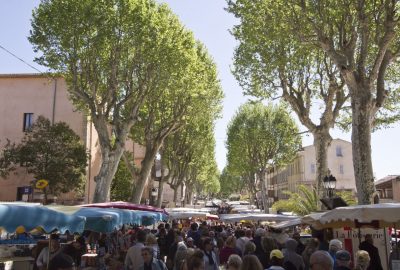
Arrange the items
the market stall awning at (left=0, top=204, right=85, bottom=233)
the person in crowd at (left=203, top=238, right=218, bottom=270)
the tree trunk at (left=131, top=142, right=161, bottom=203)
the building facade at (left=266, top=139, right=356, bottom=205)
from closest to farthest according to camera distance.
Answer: the market stall awning at (left=0, top=204, right=85, bottom=233) < the person in crowd at (left=203, top=238, right=218, bottom=270) < the tree trunk at (left=131, top=142, right=161, bottom=203) < the building facade at (left=266, top=139, right=356, bottom=205)

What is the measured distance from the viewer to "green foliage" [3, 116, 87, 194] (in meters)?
25.7

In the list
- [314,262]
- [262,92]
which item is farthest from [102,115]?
[314,262]

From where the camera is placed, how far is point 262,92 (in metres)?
21.4

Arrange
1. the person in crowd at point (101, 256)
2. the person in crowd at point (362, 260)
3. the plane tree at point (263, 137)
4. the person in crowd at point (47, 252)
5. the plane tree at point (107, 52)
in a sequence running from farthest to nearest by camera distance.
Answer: the plane tree at point (263, 137) < the plane tree at point (107, 52) < the person in crowd at point (101, 256) < the person in crowd at point (47, 252) < the person in crowd at point (362, 260)

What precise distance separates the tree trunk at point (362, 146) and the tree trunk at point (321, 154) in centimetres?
518

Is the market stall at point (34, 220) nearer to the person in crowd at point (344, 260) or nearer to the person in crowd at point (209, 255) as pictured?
the person in crowd at point (209, 255)

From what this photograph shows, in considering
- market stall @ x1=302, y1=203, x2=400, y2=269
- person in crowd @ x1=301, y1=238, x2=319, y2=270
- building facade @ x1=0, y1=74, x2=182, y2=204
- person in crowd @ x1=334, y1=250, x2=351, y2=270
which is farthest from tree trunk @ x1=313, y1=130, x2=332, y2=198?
building facade @ x1=0, y1=74, x2=182, y2=204

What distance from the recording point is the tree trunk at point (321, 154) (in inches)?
754

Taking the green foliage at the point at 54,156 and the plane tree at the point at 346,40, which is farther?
the green foliage at the point at 54,156

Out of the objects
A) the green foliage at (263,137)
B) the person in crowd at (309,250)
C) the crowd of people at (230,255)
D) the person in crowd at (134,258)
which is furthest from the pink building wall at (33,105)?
the person in crowd at (309,250)

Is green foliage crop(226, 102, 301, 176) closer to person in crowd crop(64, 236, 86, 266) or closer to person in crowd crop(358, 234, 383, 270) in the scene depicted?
person in crowd crop(64, 236, 86, 266)

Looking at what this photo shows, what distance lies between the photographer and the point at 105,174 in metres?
19.8

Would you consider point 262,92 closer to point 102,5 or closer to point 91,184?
point 102,5

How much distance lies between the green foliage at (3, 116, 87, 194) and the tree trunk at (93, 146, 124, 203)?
6908mm
